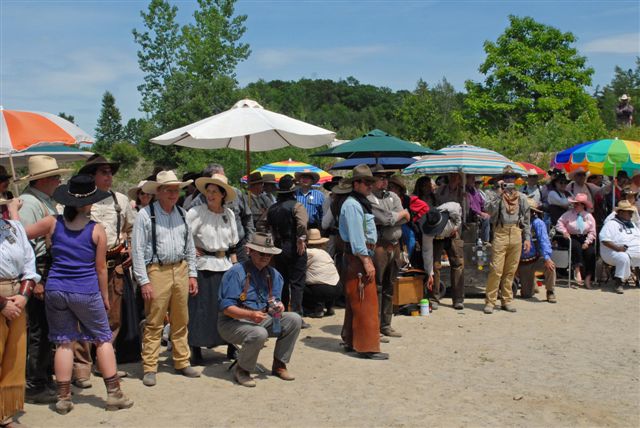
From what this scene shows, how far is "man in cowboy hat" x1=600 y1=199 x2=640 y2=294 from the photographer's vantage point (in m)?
11.0

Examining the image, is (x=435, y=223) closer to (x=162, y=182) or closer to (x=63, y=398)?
(x=162, y=182)

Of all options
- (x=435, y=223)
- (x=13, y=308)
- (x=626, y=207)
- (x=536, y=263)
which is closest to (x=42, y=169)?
(x=13, y=308)

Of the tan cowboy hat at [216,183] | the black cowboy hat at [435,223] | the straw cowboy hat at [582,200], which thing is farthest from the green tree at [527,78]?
the tan cowboy hat at [216,183]

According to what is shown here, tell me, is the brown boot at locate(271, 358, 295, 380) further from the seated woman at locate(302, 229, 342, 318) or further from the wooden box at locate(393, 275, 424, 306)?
the wooden box at locate(393, 275, 424, 306)

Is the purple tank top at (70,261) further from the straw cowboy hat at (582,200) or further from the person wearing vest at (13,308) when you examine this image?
the straw cowboy hat at (582,200)

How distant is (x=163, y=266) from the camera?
232 inches

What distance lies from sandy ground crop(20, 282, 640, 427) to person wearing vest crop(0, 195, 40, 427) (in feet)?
0.97

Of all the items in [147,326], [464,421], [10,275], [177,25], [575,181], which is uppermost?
[177,25]

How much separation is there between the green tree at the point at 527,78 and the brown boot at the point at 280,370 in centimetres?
4163

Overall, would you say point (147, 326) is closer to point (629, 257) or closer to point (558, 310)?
point (558, 310)

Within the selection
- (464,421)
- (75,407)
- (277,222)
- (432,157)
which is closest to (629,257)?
(432,157)

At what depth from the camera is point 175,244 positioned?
5910 millimetres

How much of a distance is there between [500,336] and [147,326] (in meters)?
4.28

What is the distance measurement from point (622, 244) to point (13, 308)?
381 inches
